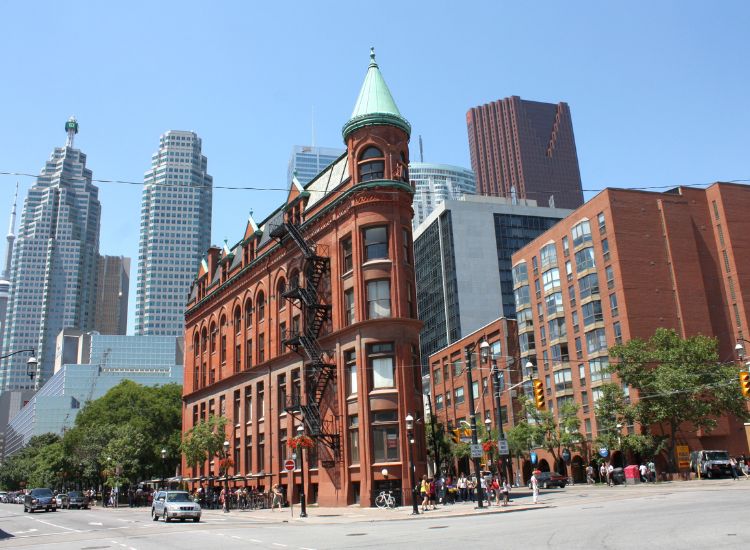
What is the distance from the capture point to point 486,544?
1747 cm

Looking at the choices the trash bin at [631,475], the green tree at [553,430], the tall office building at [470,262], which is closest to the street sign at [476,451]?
the trash bin at [631,475]

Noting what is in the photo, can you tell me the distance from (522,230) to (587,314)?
62428 mm

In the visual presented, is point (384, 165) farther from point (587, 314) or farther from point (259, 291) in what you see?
point (587, 314)

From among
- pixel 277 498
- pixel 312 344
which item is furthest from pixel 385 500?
pixel 312 344

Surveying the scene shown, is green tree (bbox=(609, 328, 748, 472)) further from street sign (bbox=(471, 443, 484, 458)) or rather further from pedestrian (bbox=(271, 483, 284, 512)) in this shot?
pedestrian (bbox=(271, 483, 284, 512))

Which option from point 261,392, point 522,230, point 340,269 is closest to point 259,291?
point 261,392

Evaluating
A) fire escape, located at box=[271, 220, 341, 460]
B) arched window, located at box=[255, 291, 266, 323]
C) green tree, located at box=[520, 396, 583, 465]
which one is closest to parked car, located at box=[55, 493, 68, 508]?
arched window, located at box=[255, 291, 266, 323]

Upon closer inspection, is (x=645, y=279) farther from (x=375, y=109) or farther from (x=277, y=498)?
(x=277, y=498)

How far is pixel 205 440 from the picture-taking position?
5566 cm

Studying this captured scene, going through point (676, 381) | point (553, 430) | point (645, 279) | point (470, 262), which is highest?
point (470, 262)

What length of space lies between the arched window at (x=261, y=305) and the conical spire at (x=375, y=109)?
17411 mm

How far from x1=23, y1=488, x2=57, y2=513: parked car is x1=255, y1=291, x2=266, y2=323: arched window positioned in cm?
2160

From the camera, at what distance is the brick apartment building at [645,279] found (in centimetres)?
7062

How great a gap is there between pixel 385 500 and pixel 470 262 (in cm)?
9467
